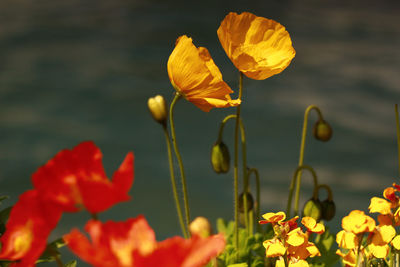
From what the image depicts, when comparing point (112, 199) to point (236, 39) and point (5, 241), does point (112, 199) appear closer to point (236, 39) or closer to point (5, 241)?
point (5, 241)

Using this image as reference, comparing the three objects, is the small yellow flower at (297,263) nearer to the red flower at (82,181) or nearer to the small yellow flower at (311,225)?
the small yellow flower at (311,225)

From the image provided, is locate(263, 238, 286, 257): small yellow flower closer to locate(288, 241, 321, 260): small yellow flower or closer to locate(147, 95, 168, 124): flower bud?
locate(288, 241, 321, 260): small yellow flower

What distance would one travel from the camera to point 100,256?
257mm

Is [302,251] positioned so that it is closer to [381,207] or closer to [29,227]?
[381,207]

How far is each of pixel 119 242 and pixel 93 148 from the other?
0.07 meters

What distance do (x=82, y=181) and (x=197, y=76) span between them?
0.23 meters

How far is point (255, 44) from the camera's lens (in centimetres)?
55

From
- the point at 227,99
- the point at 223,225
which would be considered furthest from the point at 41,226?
the point at 223,225

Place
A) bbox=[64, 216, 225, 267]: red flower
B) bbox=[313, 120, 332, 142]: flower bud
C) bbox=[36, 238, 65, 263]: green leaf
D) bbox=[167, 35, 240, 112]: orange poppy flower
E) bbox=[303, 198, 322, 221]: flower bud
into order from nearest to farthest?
bbox=[64, 216, 225, 267]: red flower
bbox=[36, 238, 65, 263]: green leaf
bbox=[167, 35, 240, 112]: orange poppy flower
bbox=[303, 198, 322, 221]: flower bud
bbox=[313, 120, 332, 142]: flower bud

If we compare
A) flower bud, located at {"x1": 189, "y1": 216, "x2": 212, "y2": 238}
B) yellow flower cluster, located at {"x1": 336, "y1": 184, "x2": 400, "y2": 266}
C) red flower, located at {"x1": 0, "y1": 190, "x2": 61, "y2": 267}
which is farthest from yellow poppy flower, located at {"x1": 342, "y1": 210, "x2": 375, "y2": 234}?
red flower, located at {"x1": 0, "y1": 190, "x2": 61, "y2": 267}

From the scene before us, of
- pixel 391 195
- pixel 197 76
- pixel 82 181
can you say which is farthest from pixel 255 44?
pixel 82 181

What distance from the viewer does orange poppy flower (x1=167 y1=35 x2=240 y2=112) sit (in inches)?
19.1

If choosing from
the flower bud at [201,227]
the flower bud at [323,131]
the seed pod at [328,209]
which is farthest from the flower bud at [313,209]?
the flower bud at [201,227]

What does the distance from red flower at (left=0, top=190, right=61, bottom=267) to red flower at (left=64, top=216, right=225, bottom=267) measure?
1.8 inches
